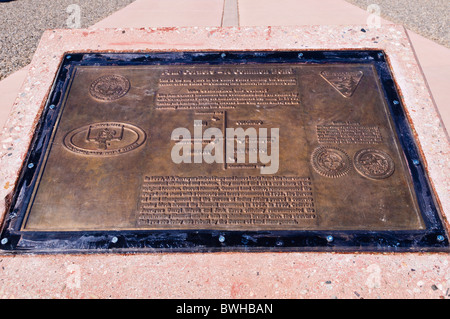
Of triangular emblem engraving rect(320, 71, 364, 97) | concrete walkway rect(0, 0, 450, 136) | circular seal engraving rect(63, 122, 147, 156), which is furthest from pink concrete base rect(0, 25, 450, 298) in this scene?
concrete walkway rect(0, 0, 450, 136)

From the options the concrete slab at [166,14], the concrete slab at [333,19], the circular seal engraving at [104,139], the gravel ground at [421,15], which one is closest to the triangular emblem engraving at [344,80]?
the concrete slab at [333,19]

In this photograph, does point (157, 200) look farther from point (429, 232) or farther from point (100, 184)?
point (429, 232)

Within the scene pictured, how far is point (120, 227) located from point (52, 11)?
4276 millimetres

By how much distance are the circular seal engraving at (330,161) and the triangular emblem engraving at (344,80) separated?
2.15 ft

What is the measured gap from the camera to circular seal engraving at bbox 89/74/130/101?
3195mm

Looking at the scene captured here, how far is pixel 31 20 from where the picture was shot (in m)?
5.07

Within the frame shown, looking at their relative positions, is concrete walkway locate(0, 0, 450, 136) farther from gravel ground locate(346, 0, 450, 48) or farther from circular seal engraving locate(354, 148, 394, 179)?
circular seal engraving locate(354, 148, 394, 179)

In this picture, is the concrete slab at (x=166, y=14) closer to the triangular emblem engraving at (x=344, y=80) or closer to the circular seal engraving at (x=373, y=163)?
the triangular emblem engraving at (x=344, y=80)

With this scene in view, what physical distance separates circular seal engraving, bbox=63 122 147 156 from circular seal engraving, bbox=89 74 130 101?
1.06 ft

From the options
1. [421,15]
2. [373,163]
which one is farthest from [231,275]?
[421,15]

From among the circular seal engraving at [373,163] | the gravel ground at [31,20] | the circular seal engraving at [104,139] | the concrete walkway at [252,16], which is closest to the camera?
the circular seal engraving at [373,163]

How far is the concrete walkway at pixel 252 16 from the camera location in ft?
13.8

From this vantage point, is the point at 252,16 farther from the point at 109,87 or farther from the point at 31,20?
the point at 31,20

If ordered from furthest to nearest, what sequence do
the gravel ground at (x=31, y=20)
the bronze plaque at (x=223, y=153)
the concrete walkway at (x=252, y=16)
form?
the gravel ground at (x=31, y=20) → the concrete walkway at (x=252, y=16) → the bronze plaque at (x=223, y=153)
